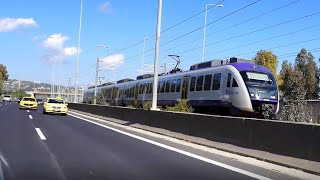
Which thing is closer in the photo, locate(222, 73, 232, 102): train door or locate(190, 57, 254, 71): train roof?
locate(222, 73, 232, 102): train door

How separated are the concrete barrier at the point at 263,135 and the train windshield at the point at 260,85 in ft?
23.5

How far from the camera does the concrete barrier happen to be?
10.8 metres

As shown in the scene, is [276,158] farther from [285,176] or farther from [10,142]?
[10,142]

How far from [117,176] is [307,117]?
13.0 m

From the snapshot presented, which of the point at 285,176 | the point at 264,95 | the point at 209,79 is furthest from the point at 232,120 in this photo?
the point at 209,79

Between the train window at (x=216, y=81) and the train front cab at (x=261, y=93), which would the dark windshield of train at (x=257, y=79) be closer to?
the train front cab at (x=261, y=93)

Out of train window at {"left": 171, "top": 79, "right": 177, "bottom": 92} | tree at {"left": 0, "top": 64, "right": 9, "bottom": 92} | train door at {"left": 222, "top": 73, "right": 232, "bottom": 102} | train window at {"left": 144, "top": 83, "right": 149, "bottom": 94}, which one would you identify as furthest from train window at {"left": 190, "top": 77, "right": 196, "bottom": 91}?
tree at {"left": 0, "top": 64, "right": 9, "bottom": 92}

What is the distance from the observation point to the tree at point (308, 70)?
75562mm

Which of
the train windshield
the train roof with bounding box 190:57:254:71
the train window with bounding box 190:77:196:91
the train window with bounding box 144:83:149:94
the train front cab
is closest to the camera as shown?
the train front cab

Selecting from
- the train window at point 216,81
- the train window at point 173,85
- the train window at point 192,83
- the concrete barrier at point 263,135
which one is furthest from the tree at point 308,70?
the concrete barrier at point 263,135

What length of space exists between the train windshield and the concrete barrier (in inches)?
281

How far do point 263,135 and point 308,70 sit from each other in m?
68.1

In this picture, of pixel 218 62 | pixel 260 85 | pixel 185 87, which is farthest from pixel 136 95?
pixel 260 85

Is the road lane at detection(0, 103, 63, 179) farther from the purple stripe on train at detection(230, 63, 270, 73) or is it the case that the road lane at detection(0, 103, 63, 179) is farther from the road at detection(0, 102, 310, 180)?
the purple stripe on train at detection(230, 63, 270, 73)
